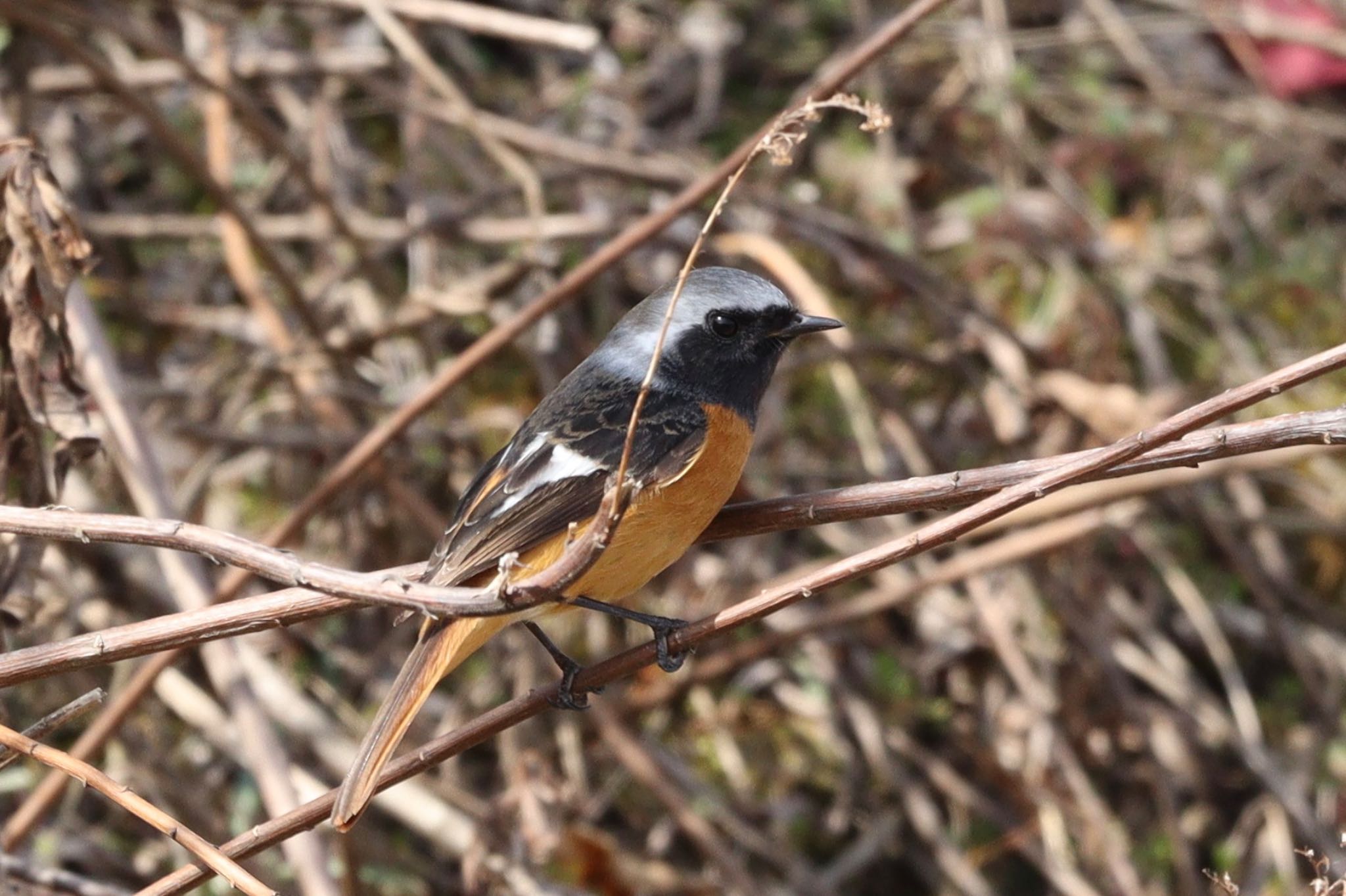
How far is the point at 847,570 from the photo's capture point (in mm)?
2377

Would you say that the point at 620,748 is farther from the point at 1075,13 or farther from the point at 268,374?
the point at 1075,13

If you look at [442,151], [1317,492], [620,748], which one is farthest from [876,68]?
[620,748]

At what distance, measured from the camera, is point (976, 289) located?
630cm

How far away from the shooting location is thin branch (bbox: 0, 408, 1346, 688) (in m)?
2.28

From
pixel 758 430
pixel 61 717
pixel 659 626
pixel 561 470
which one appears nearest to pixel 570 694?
pixel 659 626

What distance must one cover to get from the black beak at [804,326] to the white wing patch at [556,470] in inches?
23.7

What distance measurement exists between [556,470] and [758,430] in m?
2.09

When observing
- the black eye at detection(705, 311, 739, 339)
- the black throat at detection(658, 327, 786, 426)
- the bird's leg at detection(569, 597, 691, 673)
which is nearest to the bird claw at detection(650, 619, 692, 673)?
the bird's leg at detection(569, 597, 691, 673)

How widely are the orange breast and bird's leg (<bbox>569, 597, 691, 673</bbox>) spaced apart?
0.03m

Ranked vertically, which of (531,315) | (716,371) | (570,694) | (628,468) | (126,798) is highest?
(531,315)

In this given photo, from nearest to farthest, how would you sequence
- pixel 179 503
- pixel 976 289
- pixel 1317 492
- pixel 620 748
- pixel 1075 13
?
1. pixel 620 748
2. pixel 179 503
3. pixel 1317 492
4. pixel 976 289
5. pixel 1075 13

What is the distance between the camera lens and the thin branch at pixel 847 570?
222cm

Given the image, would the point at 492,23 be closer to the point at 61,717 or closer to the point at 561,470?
the point at 561,470

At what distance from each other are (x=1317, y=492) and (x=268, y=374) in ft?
13.1
